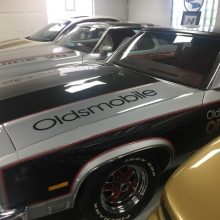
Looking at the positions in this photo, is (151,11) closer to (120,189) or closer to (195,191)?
(120,189)

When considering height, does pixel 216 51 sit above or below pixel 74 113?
above

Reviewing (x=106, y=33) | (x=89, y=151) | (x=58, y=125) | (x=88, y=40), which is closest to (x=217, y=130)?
(x=89, y=151)

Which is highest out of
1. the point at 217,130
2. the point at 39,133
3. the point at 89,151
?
the point at 39,133

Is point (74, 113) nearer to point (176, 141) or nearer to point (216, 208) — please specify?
point (176, 141)

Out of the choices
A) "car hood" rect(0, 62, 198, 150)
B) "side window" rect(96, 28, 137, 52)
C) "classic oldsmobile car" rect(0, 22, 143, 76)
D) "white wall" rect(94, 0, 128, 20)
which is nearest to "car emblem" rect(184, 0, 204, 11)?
"white wall" rect(94, 0, 128, 20)

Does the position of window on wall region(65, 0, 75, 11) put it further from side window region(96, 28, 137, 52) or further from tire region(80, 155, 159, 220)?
tire region(80, 155, 159, 220)

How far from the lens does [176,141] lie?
7.70 feet

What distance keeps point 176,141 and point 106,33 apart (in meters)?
3.17

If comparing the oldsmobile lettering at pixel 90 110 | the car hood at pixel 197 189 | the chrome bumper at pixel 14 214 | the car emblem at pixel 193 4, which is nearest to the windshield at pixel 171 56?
the oldsmobile lettering at pixel 90 110

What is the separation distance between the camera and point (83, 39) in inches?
218

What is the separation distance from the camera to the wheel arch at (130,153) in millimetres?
1920

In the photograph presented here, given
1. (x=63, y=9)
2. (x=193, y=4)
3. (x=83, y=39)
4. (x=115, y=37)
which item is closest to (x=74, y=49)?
(x=83, y=39)

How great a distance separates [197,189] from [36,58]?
12.5 feet

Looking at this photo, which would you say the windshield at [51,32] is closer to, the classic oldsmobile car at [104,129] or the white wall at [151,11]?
the classic oldsmobile car at [104,129]
